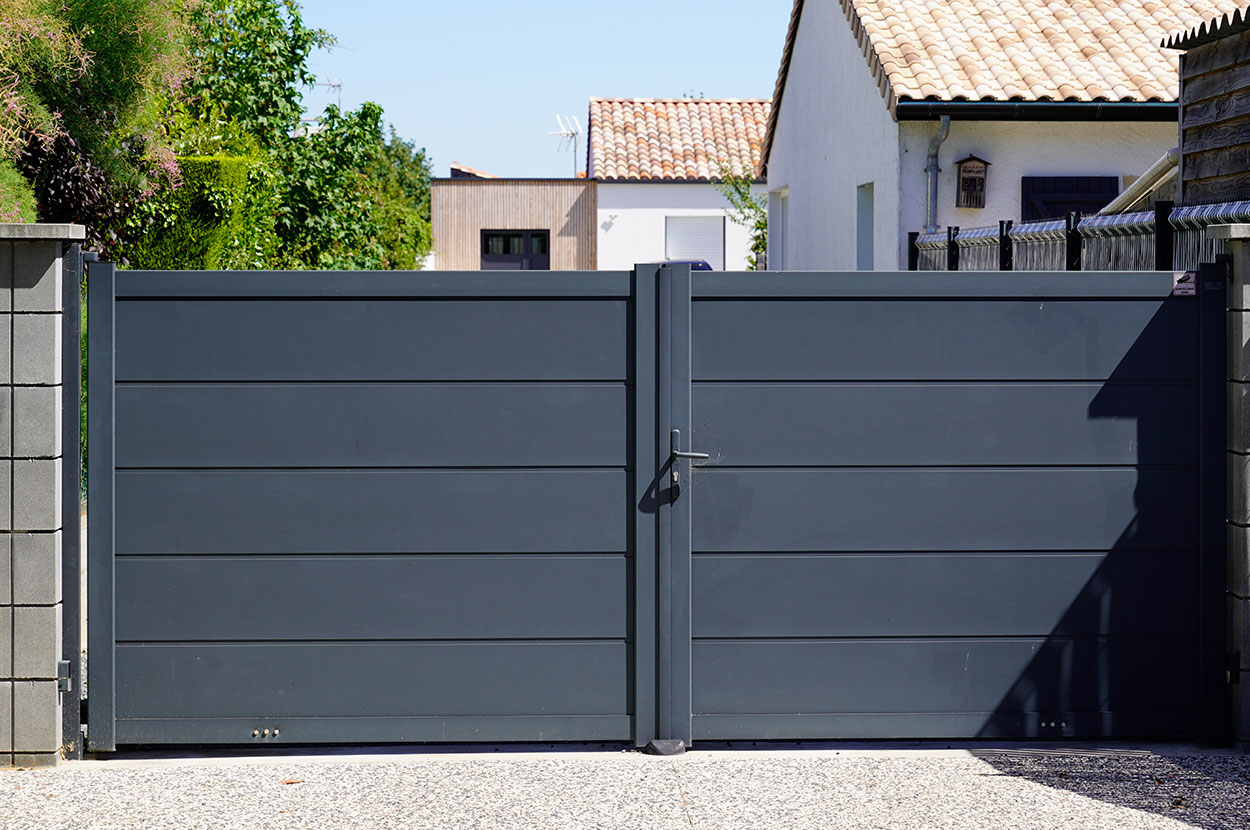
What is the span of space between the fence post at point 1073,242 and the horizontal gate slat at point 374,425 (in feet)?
15.0

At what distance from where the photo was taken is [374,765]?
5.01 meters

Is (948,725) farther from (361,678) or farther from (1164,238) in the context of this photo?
(1164,238)

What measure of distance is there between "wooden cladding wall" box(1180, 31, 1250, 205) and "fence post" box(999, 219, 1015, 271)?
1.32m

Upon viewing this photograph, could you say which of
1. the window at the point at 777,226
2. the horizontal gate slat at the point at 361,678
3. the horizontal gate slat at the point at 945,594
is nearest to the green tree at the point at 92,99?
the horizontal gate slat at the point at 361,678

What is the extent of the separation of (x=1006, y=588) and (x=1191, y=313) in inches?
49.1

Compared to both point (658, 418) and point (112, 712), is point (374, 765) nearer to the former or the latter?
point (112, 712)

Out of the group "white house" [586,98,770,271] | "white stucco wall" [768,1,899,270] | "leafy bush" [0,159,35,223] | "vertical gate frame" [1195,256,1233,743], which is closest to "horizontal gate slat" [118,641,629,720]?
"vertical gate frame" [1195,256,1233,743]

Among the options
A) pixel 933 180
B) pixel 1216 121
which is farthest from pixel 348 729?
pixel 933 180

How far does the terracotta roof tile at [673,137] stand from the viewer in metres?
36.8

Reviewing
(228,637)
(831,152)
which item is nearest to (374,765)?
(228,637)

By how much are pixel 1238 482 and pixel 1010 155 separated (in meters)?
9.38

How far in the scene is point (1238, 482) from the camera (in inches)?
202

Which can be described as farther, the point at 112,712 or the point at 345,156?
the point at 345,156

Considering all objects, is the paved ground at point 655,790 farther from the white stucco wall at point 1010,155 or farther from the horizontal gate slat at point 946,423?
the white stucco wall at point 1010,155
